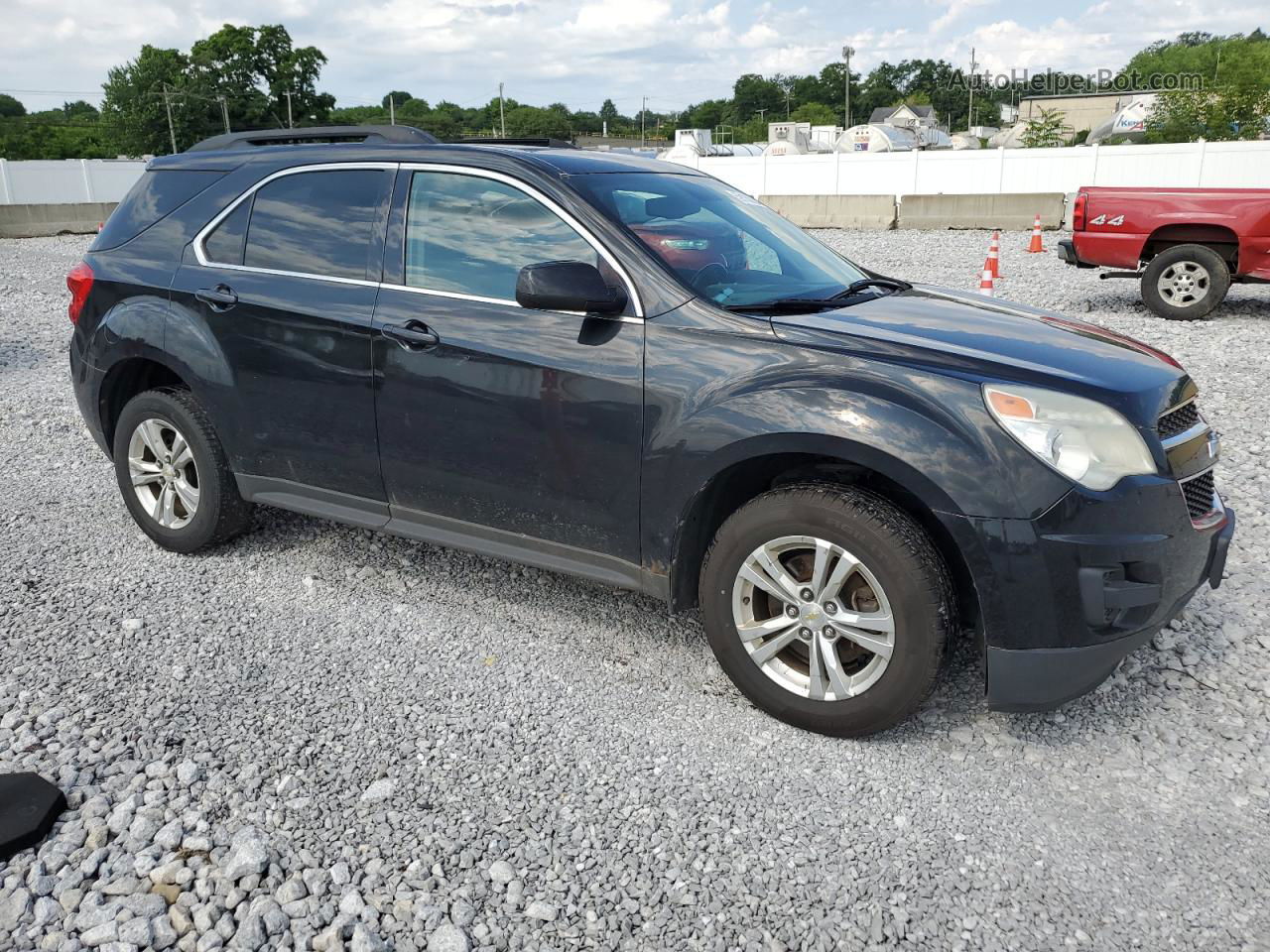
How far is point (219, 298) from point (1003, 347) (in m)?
3.14

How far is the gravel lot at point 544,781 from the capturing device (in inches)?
100.0

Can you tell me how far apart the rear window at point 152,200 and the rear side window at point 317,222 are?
0.41 m

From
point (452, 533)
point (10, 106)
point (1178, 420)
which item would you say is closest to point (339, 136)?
point (452, 533)

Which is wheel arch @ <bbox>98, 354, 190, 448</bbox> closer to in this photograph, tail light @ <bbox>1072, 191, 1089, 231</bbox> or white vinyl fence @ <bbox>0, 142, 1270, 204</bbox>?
tail light @ <bbox>1072, 191, 1089, 231</bbox>

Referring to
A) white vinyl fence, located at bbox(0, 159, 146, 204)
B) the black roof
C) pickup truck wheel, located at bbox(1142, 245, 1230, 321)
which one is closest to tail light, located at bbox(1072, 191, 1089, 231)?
pickup truck wheel, located at bbox(1142, 245, 1230, 321)

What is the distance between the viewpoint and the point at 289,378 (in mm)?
4129

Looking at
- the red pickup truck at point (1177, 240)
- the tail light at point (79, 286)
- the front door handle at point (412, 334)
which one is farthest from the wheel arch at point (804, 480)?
the red pickup truck at point (1177, 240)

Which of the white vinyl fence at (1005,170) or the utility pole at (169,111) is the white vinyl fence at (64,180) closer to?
the white vinyl fence at (1005,170)

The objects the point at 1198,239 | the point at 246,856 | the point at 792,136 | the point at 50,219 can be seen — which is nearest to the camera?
the point at 246,856

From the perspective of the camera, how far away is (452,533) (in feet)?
12.9

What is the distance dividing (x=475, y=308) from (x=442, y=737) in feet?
4.99

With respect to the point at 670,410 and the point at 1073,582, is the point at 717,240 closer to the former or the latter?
the point at 670,410

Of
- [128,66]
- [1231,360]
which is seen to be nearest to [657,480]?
[1231,360]

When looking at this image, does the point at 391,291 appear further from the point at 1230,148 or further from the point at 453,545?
the point at 1230,148
